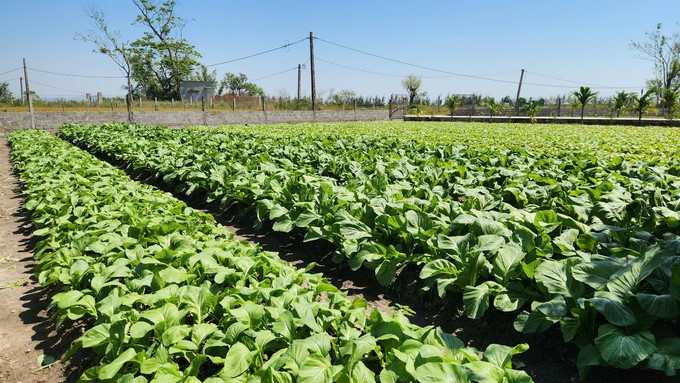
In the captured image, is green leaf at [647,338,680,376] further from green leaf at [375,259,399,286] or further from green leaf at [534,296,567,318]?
green leaf at [375,259,399,286]

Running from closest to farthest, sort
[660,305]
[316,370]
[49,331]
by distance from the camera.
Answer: [316,370], [660,305], [49,331]

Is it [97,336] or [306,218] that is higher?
[306,218]

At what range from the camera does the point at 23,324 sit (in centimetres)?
325

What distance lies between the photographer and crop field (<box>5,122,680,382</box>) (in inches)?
83.8

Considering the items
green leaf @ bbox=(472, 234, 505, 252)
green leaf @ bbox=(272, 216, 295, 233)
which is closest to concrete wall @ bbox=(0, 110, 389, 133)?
green leaf @ bbox=(272, 216, 295, 233)

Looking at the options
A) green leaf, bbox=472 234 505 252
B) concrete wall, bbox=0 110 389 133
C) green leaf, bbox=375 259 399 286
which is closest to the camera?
green leaf, bbox=472 234 505 252

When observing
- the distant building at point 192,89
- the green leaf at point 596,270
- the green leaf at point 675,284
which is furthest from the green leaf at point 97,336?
the distant building at point 192,89

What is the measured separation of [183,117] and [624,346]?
99.8 feet

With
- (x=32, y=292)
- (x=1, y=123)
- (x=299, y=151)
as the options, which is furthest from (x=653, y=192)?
(x=1, y=123)

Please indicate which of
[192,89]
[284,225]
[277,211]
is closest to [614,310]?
[284,225]

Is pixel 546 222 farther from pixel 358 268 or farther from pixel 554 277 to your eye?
pixel 358 268

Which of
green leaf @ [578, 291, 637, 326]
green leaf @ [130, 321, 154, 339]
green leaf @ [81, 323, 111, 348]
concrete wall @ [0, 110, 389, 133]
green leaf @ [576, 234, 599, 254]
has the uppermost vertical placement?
concrete wall @ [0, 110, 389, 133]

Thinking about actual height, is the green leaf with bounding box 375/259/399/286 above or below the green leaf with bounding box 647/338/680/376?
below

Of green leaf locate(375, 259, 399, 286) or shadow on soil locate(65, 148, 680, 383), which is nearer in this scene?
shadow on soil locate(65, 148, 680, 383)
